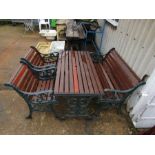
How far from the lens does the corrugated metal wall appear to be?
2258 mm

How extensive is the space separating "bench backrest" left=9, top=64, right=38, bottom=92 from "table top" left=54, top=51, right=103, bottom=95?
0.54m

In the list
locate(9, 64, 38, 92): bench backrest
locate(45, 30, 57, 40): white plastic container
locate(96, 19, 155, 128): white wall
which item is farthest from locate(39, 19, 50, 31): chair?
locate(9, 64, 38, 92): bench backrest

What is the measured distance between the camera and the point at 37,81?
10.1 ft

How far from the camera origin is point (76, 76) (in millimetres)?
2752

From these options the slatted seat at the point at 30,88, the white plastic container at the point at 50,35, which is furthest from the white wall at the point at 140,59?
the white plastic container at the point at 50,35

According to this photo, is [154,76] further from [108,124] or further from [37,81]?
[37,81]

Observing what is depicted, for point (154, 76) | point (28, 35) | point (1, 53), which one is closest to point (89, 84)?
point (154, 76)

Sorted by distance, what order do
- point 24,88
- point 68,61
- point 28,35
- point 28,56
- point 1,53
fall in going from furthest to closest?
1. point 28,35
2. point 1,53
3. point 68,61
4. point 28,56
5. point 24,88

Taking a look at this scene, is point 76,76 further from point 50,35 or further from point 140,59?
point 50,35

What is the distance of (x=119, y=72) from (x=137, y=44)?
2.10ft

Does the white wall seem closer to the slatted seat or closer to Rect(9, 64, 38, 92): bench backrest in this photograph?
the slatted seat

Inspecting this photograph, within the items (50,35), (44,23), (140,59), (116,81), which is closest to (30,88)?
(116,81)

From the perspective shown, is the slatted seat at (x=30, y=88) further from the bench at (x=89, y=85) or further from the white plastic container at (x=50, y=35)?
the white plastic container at (x=50, y=35)

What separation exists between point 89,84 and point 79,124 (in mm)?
850
